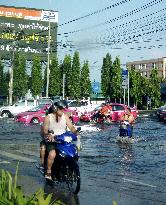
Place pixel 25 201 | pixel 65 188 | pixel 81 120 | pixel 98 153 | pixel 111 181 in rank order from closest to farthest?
pixel 25 201
pixel 65 188
pixel 111 181
pixel 98 153
pixel 81 120

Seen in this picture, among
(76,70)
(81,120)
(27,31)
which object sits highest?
(27,31)

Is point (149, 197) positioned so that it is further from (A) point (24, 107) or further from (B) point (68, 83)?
(B) point (68, 83)

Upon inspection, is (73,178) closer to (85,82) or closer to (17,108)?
(17,108)

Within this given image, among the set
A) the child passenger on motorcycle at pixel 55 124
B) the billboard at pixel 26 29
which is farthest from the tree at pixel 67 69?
the child passenger on motorcycle at pixel 55 124

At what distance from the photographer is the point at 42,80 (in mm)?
78250

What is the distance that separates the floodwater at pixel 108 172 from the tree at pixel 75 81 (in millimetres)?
54908

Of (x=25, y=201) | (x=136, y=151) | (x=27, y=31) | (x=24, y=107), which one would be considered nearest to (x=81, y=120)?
(x=24, y=107)

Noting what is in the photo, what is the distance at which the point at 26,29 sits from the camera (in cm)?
7819

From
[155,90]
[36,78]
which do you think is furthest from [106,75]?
[36,78]

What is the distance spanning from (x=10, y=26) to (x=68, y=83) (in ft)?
41.3

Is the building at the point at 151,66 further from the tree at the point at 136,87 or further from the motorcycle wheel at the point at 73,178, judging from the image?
the motorcycle wheel at the point at 73,178

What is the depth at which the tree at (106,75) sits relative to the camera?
3127 inches

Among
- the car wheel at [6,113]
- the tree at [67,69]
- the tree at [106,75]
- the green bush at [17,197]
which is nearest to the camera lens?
the green bush at [17,197]

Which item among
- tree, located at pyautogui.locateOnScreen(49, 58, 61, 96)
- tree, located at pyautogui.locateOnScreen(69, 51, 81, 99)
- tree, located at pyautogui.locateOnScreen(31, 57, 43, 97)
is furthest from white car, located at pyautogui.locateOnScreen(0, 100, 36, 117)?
tree, located at pyautogui.locateOnScreen(49, 58, 61, 96)
